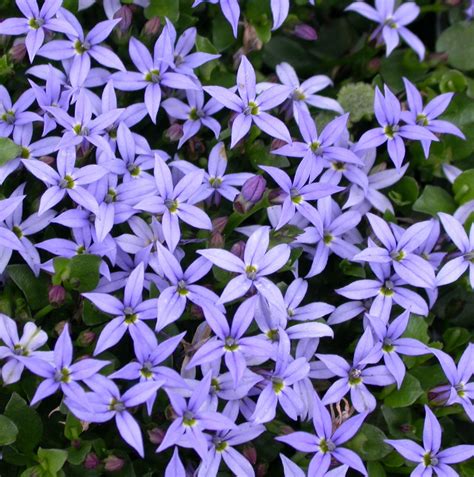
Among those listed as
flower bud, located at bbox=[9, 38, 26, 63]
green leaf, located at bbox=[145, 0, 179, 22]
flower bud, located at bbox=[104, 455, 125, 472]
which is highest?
green leaf, located at bbox=[145, 0, 179, 22]

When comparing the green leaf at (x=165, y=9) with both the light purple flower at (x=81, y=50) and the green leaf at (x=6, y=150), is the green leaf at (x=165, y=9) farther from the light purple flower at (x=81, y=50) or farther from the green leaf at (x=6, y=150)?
the green leaf at (x=6, y=150)

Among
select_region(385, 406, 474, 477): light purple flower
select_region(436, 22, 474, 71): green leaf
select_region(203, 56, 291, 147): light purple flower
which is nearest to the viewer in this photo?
select_region(385, 406, 474, 477): light purple flower

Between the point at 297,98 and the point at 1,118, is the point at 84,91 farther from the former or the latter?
the point at 297,98

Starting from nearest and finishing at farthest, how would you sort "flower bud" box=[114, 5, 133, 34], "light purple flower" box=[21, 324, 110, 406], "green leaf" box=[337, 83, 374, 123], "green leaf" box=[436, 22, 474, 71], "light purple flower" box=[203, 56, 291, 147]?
"light purple flower" box=[21, 324, 110, 406], "light purple flower" box=[203, 56, 291, 147], "flower bud" box=[114, 5, 133, 34], "green leaf" box=[337, 83, 374, 123], "green leaf" box=[436, 22, 474, 71]

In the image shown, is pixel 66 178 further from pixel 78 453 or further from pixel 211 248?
pixel 78 453

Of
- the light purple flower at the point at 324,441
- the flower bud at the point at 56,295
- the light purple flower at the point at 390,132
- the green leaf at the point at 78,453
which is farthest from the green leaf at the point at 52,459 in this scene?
the light purple flower at the point at 390,132

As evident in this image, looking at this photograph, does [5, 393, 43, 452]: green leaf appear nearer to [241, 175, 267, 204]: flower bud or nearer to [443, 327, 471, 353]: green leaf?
[241, 175, 267, 204]: flower bud

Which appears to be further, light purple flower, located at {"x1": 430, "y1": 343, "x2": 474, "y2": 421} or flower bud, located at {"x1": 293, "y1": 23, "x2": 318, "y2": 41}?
flower bud, located at {"x1": 293, "y1": 23, "x2": 318, "y2": 41}

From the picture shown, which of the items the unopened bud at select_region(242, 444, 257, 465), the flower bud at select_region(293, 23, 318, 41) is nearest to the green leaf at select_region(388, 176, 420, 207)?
the flower bud at select_region(293, 23, 318, 41)
